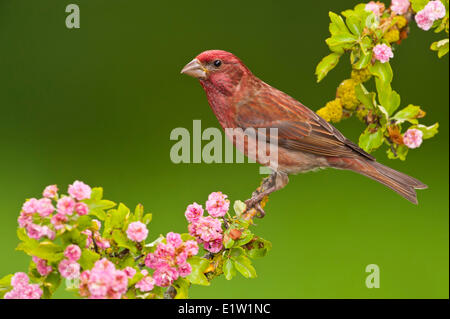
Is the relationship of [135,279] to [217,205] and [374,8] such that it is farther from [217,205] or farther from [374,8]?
[374,8]

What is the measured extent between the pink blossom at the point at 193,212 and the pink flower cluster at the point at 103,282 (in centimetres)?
32

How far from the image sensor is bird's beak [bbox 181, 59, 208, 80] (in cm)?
204

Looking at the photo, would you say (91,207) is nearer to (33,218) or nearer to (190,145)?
(33,218)

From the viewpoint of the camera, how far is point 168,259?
4.73 feet

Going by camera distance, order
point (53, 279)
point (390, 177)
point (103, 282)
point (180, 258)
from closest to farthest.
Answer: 1. point (103, 282)
2. point (53, 279)
3. point (180, 258)
4. point (390, 177)

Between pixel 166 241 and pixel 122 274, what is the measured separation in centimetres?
21

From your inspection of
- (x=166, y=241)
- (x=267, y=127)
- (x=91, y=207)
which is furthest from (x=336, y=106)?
(x=91, y=207)

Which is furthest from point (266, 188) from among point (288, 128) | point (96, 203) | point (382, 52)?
point (96, 203)

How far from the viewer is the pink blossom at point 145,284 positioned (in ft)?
4.46

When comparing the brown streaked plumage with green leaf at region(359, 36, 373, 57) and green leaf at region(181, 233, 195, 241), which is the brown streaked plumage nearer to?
green leaf at region(359, 36, 373, 57)

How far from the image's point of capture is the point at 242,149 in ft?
7.50

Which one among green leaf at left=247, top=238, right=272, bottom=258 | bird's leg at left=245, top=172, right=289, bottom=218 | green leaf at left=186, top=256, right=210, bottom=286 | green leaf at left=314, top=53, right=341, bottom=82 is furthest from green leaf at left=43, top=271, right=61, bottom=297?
green leaf at left=314, top=53, right=341, bottom=82

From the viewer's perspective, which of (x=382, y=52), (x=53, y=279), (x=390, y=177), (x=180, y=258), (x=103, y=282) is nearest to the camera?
(x=103, y=282)

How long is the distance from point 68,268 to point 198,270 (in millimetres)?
363
